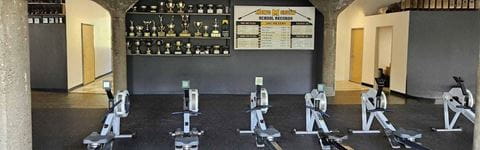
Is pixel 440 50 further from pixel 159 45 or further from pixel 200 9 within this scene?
pixel 159 45

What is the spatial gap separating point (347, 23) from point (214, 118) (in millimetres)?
7168

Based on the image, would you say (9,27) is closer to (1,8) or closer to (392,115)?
(1,8)

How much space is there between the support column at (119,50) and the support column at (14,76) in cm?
547

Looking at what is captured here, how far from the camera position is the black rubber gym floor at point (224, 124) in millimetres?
5387

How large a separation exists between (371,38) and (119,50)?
6.58 metres

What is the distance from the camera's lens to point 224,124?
6594 mm

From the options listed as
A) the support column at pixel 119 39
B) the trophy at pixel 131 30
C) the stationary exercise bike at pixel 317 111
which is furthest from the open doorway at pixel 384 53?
Result: the support column at pixel 119 39

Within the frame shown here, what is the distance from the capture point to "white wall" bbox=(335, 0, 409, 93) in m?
9.75

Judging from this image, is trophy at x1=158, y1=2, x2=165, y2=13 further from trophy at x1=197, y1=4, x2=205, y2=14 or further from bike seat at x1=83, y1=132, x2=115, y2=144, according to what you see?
bike seat at x1=83, y1=132, x2=115, y2=144

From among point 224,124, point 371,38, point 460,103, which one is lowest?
point 224,124

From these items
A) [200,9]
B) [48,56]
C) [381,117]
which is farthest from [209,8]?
[381,117]

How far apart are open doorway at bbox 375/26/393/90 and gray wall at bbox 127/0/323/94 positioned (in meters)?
2.20

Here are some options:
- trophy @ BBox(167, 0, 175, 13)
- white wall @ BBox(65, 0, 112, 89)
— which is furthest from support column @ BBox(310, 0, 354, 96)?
white wall @ BBox(65, 0, 112, 89)

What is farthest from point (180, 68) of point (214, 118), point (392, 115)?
point (392, 115)
